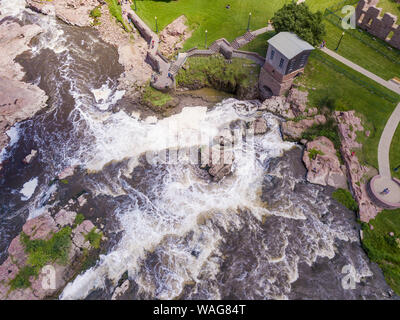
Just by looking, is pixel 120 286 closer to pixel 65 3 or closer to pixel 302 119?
pixel 302 119

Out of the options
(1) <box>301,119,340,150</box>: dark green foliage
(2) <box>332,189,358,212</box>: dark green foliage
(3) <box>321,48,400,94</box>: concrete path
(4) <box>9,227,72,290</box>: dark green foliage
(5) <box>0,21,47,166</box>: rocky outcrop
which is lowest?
(4) <box>9,227,72,290</box>: dark green foliage

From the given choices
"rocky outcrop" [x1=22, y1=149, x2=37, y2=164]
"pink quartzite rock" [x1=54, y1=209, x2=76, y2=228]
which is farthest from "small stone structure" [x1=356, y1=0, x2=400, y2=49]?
"rocky outcrop" [x1=22, y1=149, x2=37, y2=164]

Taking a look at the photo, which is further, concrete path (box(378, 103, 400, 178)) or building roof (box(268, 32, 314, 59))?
building roof (box(268, 32, 314, 59))

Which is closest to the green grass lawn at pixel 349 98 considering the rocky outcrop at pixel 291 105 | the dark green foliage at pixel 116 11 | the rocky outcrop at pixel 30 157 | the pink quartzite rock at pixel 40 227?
the rocky outcrop at pixel 291 105

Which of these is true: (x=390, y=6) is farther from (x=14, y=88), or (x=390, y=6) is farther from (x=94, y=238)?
(x=14, y=88)

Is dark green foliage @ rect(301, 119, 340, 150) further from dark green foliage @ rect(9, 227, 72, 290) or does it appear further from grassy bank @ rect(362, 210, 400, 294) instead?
dark green foliage @ rect(9, 227, 72, 290)

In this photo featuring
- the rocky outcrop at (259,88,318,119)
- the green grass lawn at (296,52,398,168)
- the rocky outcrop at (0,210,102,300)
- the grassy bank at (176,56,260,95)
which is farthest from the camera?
the grassy bank at (176,56,260,95)
